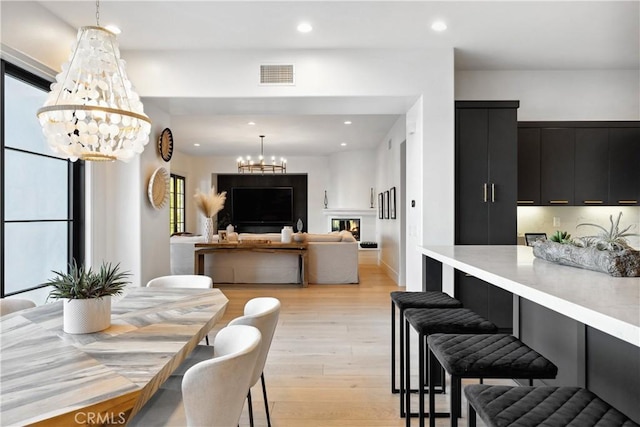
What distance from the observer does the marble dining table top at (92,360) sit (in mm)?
1014

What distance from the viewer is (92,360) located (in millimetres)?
1309

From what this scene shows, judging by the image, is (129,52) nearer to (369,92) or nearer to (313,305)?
(369,92)

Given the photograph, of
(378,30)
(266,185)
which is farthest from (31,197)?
(266,185)

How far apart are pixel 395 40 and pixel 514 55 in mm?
1372

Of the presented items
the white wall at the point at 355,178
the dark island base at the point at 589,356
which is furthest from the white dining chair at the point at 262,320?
the white wall at the point at 355,178

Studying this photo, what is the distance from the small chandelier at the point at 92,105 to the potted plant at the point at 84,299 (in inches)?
29.6

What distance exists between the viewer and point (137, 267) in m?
4.27

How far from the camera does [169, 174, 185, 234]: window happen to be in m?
10.2

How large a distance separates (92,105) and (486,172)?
3602 millimetres

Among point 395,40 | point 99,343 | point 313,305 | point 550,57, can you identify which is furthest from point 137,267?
point 550,57

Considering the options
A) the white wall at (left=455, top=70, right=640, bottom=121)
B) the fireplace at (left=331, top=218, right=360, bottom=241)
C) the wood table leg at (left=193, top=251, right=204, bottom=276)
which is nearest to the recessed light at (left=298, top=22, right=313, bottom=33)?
the white wall at (left=455, top=70, right=640, bottom=121)

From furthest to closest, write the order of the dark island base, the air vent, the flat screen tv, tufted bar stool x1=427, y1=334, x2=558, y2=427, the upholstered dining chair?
the flat screen tv → the air vent → the upholstered dining chair → the dark island base → tufted bar stool x1=427, y1=334, x2=558, y2=427

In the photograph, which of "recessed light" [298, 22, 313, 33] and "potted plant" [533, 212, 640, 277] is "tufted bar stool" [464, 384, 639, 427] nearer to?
"potted plant" [533, 212, 640, 277]

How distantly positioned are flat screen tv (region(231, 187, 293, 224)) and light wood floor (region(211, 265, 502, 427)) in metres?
6.18
